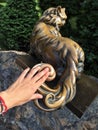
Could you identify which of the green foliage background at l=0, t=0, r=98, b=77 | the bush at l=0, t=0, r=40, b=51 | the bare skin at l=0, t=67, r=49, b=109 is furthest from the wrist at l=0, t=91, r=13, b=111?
the bush at l=0, t=0, r=40, b=51

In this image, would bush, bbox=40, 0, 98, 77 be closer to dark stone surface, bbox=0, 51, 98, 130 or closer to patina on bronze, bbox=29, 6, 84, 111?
dark stone surface, bbox=0, 51, 98, 130

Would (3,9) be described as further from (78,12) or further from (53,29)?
(53,29)

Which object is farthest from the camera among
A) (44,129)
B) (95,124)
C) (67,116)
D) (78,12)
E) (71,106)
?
(78,12)

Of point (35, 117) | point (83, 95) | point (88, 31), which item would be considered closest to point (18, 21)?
point (88, 31)

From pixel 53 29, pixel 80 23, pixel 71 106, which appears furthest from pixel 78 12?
pixel 71 106

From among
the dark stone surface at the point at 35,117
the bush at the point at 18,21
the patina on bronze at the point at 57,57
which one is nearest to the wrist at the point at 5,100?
the patina on bronze at the point at 57,57

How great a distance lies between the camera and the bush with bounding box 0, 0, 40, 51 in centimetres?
648

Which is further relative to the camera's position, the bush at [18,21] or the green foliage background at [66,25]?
the bush at [18,21]

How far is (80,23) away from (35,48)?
88.8 inches

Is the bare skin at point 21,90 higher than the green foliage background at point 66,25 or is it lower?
higher

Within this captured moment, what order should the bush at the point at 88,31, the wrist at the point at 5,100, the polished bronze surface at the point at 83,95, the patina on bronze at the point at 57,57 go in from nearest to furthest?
the wrist at the point at 5,100
the patina on bronze at the point at 57,57
the polished bronze surface at the point at 83,95
the bush at the point at 88,31

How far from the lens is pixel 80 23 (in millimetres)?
5156

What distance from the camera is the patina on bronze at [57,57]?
2143 millimetres

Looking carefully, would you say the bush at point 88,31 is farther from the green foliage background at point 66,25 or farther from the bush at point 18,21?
the bush at point 18,21
